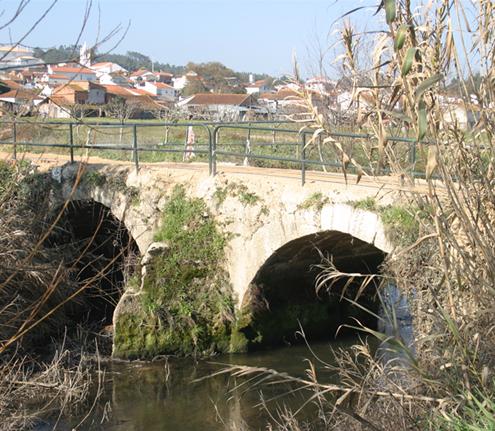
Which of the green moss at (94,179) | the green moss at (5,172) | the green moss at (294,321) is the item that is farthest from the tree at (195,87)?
the green moss at (294,321)

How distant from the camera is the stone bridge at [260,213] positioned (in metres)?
10.5

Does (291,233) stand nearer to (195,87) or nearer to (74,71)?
(74,71)

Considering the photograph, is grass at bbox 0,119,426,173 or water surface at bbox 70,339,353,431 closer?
water surface at bbox 70,339,353,431

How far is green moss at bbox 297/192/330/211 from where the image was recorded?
10.7 m

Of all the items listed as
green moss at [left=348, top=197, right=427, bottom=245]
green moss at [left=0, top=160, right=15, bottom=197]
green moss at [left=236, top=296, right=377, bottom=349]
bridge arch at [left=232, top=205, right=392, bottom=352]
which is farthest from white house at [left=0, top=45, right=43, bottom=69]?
green moss at [left=0, top=160, right=15, bottom=197]

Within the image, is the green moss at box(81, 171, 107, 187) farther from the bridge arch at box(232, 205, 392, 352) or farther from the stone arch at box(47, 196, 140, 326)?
the bridge arch at box(232, 205, 392, 352)

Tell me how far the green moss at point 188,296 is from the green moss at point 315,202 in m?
1.81

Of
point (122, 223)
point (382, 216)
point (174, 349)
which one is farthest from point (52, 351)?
point (382, 216)

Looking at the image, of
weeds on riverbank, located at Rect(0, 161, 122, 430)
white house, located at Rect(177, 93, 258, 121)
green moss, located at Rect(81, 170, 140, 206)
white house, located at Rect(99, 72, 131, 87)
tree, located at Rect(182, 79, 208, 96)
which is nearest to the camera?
white house, located at Rect(99, 72, 131, 87)

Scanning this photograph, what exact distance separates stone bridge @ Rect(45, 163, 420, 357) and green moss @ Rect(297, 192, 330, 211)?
1cm

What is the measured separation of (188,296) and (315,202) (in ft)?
9.07

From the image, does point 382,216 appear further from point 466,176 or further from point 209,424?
point 466,176

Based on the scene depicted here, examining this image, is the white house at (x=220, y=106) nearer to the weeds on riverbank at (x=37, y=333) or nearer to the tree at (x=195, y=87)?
the tree at (x=195, y=87)

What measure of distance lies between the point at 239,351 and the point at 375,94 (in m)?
8.82
